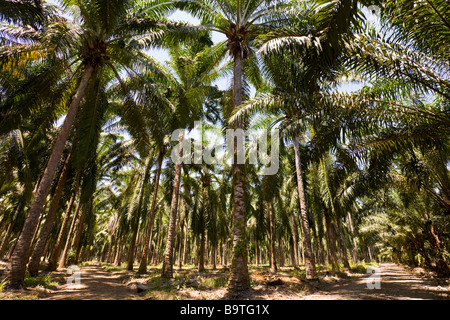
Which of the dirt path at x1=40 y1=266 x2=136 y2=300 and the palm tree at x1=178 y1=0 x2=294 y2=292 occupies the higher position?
the palm tree at x1=178 y1=0 x2=294 y2=292

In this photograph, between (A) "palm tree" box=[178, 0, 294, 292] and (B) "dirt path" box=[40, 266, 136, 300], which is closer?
(B) "dirt path" box=[40, 266, 136, 300]

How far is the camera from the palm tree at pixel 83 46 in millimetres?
6879

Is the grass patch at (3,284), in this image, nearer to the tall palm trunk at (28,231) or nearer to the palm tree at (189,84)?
the tall palm trunk at (28,231)

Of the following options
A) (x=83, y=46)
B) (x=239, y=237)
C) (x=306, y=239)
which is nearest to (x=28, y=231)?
(x=239, y=237)

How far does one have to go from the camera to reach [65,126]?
8.18 metres

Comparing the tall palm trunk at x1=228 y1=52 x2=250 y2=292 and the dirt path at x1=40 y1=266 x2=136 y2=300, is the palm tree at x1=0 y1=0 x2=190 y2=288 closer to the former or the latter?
the dirt path at x1=40 y1=266 x2=136 y2=300

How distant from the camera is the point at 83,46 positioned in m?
8.84

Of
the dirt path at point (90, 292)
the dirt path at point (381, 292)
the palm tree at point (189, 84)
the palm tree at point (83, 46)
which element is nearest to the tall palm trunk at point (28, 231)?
the palm tree at point (83, 46)

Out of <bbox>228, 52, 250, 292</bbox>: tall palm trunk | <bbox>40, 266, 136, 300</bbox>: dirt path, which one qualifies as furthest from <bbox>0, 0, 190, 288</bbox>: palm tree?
<bbox>228, 52, 250, 292</bbox>: tall palm trunk

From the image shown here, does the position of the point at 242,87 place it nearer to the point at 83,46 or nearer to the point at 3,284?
the point at 83,46

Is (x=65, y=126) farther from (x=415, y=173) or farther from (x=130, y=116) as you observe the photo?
(x=415, y=173)

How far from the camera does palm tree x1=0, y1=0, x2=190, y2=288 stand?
6879mm

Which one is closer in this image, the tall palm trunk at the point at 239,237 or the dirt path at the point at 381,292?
the tall palm trunk at the point at 239,237

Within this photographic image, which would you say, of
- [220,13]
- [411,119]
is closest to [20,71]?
[220,13]
